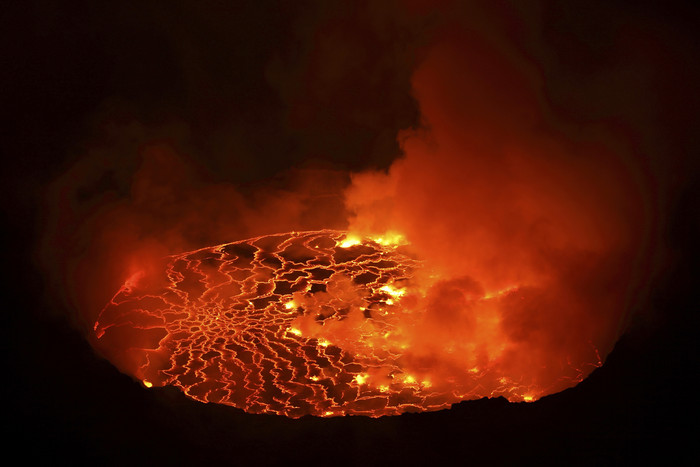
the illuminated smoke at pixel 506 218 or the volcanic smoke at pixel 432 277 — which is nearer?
the volcanic smoke at pixel 432 277

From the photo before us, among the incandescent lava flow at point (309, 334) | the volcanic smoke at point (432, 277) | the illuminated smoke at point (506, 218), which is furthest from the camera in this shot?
the illuminated smoke at point (506, 218)

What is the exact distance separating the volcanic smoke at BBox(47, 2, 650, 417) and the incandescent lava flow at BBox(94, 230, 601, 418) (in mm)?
13

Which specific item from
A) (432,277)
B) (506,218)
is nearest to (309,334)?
(432,277)

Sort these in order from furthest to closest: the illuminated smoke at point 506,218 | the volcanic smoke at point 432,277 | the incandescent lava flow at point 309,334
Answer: the illuminated smoke at point 506,218 < the volcanic smoke at point 432,277 < the incandescent lava flow at point 309,334

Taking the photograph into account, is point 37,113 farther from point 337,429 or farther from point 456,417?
point 456,417

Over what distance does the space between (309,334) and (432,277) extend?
104 cm

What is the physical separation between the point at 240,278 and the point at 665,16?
361 centimetres

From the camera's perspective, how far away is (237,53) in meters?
5.72

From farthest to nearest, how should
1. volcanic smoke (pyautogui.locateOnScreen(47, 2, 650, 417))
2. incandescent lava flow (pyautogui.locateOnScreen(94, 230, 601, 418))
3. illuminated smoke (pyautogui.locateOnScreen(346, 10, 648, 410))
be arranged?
illuminated smoke (pyautogui.locateOnScreen(346, 10, 648, 410)) < volcanic smoke (pyautogui.locateOnScreen(47, 2, 650, 417)) < incandescent lava flow (pyautogui.locateOnScreen(94, 230, 601, 418))

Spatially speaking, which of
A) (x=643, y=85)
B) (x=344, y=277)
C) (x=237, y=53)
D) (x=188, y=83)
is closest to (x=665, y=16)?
(x=643, y=85)

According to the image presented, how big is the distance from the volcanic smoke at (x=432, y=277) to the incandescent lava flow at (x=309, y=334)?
13 millimetres

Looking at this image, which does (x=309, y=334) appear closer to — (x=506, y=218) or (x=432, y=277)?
(x=432, y=277)

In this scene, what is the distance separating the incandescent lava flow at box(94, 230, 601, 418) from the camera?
369 cm

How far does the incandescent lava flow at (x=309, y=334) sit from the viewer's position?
3693 millimetres
